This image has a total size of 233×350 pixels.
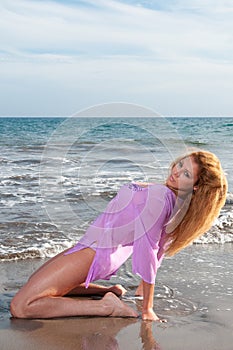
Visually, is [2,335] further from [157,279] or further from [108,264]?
[157,279]

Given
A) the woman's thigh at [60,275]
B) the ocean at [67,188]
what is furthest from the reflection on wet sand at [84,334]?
the ocean at [67,188]

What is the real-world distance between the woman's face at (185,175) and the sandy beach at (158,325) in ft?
3.21

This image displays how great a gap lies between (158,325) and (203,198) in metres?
0.96

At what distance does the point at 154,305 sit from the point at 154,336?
75cm

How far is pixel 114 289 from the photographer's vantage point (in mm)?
4750

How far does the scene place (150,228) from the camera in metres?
4.18

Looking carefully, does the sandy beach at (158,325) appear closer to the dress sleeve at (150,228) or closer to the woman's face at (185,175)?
the dress sleeve at (150,228)

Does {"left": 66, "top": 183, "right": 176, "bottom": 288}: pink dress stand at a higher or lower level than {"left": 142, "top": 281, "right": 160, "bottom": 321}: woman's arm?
higher

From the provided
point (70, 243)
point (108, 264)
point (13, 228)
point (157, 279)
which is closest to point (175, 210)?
point (108, 264)

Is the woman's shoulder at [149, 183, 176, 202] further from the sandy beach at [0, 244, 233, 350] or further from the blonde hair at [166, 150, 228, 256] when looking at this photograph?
the sandy beach at [0, 244, 233, 350]

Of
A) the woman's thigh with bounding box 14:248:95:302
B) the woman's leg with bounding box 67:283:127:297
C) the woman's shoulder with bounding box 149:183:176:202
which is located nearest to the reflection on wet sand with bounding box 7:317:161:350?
the woman's thigh with bounding box 14:248:95:302

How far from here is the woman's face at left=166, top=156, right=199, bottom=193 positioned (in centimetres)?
416

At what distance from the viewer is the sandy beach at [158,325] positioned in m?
3.70

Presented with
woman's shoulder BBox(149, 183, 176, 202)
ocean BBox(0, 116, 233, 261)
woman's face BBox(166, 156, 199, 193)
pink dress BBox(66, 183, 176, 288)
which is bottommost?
ocean BBox(0, 116, 233, 261)
